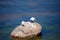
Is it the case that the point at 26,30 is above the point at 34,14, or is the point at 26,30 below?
below

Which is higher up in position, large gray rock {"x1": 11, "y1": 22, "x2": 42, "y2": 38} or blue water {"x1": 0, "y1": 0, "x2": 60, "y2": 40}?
blue water {"x1": 0, "y1": 0, "x2": 60, "y2": 40}

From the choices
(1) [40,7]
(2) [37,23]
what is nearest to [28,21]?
(2) [37,23]

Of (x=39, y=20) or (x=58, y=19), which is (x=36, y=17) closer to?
(x=39, y=20)

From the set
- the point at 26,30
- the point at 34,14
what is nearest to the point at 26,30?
the point at 26,30

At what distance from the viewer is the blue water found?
2207 mm

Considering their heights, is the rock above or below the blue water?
below

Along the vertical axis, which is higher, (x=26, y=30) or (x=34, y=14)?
(x=34, y=14)

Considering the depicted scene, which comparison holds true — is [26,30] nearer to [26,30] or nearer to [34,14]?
[26,30]

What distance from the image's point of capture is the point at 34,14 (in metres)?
2.24

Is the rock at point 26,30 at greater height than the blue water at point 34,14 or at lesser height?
lesser

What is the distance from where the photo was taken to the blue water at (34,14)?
7.24ft

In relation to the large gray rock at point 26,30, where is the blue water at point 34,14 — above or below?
above

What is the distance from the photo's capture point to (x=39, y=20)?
2232 mm

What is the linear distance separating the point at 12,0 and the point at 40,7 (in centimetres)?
42
